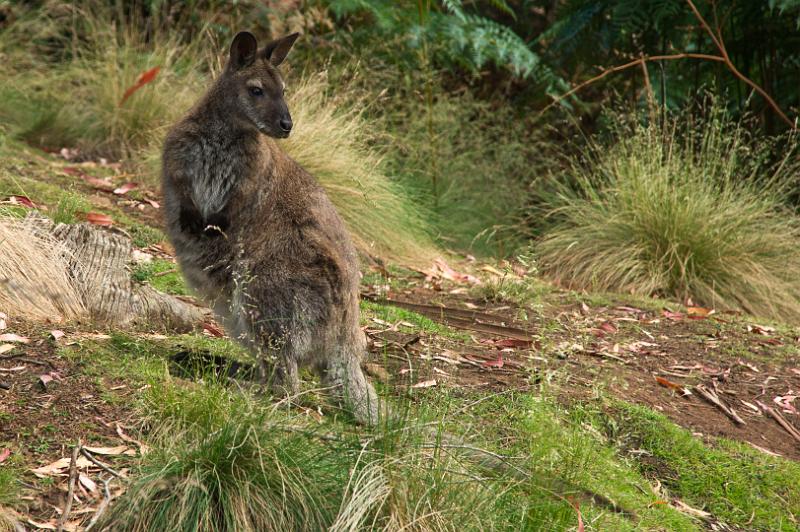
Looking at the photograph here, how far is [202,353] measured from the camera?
4.74 m

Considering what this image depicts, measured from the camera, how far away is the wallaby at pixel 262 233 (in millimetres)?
4582

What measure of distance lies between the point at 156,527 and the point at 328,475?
2.14 ft

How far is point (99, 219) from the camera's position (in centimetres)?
715

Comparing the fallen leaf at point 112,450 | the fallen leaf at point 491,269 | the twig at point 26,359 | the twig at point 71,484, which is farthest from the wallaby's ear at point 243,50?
the fallen leaf at point 491,269

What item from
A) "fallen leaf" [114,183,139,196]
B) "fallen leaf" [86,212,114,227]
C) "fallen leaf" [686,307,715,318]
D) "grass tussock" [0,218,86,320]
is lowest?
"fallen leaf" [114,183,139,196]

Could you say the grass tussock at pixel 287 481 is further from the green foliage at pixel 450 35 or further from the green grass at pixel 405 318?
the green foliage at pixel 450 35

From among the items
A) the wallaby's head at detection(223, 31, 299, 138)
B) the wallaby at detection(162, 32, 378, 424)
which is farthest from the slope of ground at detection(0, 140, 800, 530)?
the wallaby's head at detection(223, 31, 299, 138)

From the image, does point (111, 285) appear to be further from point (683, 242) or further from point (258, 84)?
point (683, 242)

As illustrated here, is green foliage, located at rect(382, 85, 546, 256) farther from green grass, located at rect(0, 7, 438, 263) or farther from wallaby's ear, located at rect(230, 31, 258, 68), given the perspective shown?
wallaby's ear, located at rect(230, 31, 258, 68)

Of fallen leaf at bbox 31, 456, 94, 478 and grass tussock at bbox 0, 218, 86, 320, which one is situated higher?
fallen leaf at bbox 31, 456, 94, 478

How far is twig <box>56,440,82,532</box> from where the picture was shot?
3248mm

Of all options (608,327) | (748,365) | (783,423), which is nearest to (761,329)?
(748,365)

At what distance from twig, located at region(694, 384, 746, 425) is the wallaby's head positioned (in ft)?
10.4

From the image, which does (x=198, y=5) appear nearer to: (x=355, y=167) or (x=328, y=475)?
(x=355, y=167)
